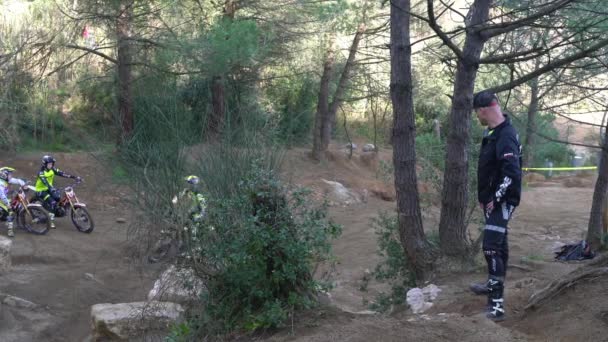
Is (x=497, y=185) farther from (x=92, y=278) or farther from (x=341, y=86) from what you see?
(x=341, y=86)

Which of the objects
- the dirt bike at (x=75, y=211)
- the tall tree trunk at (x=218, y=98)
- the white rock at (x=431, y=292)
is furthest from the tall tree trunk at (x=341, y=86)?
the white rock at (x=431, y=292)

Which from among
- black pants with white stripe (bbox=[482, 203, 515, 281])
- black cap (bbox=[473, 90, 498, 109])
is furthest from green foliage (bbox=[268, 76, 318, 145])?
black pants with white stripe (bbox=[482, 203, 515, 281])

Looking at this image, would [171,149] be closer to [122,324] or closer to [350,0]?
[122,324]

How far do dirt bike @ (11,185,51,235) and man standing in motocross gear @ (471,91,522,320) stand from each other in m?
11.8

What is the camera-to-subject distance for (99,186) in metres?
8.09

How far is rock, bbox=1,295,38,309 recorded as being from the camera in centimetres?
1130

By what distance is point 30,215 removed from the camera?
14.9m

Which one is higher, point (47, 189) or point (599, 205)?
point (599, 205)

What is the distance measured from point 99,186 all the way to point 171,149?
191cm

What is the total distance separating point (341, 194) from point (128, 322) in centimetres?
1427

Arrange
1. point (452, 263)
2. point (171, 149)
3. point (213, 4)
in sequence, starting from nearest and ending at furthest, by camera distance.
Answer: point (171, 149)
point (452, 263)
point (213, 4)

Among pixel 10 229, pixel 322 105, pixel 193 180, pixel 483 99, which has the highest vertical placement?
pixel 322 105

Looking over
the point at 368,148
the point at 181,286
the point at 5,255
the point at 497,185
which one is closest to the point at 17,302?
the point at 5,255

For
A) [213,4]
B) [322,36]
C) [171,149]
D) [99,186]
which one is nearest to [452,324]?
[171,149]
